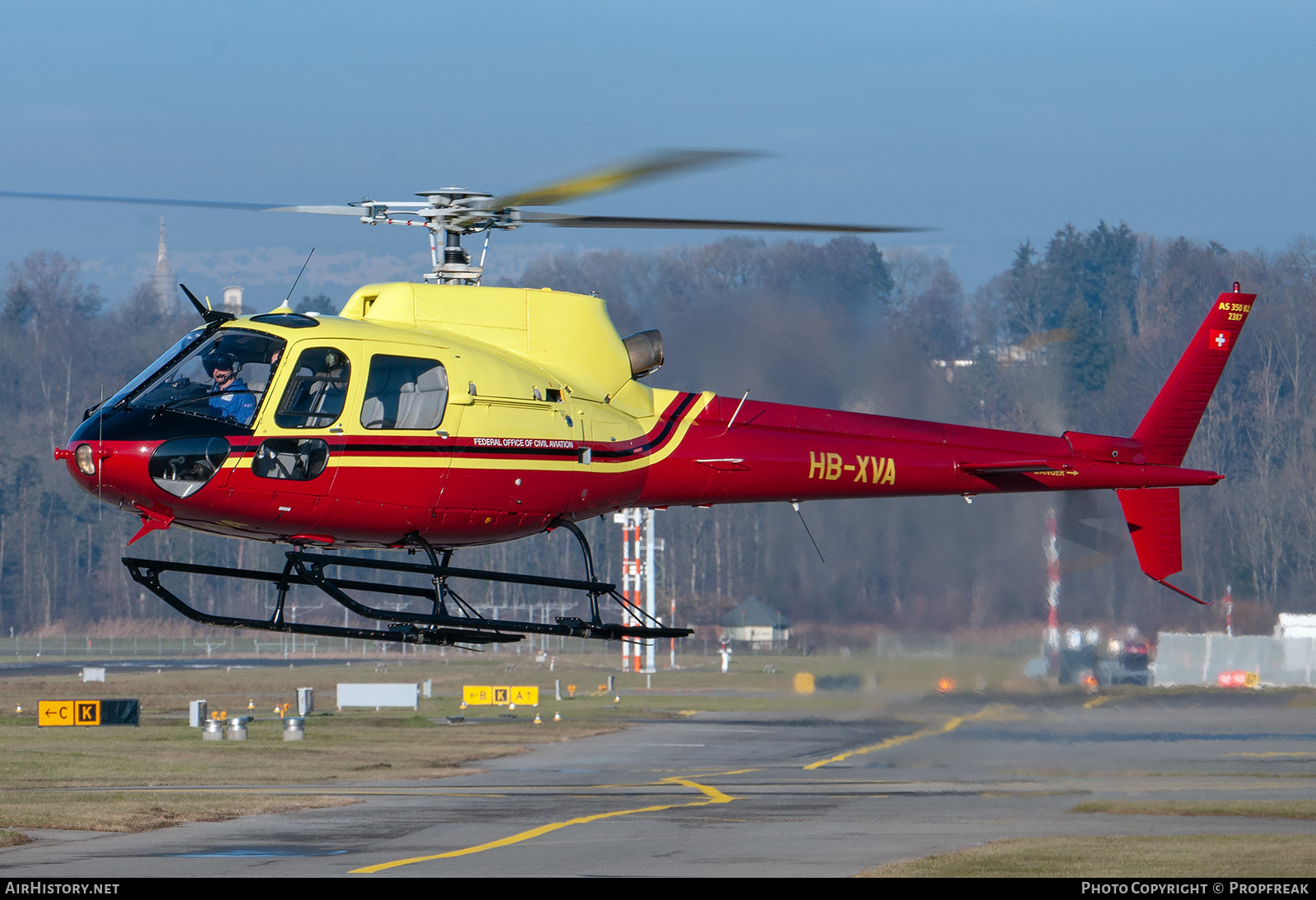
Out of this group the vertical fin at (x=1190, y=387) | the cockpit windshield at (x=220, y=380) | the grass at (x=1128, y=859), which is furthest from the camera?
the vertical fin at (x=1190, y=387)

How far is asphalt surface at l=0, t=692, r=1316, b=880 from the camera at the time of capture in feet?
74.7

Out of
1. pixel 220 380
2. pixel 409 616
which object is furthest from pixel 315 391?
pixel 409 616

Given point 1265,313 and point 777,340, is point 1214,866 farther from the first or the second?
point 1265,313

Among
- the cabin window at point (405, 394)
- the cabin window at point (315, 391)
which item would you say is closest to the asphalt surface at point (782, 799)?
the cabin window at point (405, 394)

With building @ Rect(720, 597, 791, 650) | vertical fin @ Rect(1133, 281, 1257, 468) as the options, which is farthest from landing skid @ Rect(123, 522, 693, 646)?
building @ Rect(720, 597, 791, 650)

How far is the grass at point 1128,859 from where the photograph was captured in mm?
21031

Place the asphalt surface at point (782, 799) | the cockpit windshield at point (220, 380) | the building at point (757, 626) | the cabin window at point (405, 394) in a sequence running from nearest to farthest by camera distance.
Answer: the cockpit windshield at point (220, 380), the cabin window at point (405, 394), the asphalt surface at point (782, 799), the building at point (757, 626)

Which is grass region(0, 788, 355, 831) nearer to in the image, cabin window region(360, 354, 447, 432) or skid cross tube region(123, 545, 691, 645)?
skid cross tube region(123, 545, 691, 645)

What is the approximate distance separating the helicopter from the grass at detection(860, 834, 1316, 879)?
5948mm

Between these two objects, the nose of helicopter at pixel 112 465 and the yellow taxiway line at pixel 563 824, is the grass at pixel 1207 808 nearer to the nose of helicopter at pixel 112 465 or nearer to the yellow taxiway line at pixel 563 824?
the yellow taxiway line at pixel 563 824

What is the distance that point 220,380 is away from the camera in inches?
597

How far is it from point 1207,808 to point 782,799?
25.7ft
